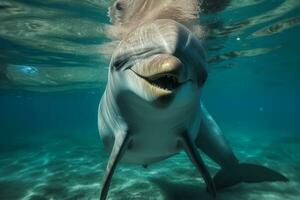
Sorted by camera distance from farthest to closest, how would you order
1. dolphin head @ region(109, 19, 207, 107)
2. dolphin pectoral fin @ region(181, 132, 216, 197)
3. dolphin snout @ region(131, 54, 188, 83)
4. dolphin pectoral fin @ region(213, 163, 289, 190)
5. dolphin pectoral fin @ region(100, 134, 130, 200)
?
dolphin pectoral fin @ region(213, 163, 289, 190), dolphin pectoral fin @ region(181, 132, 216, 197), dolphin pectoral fin @ region(100, 134, 130, 200), dolphin head @ region(109, 19, 207, 107), dolphin snout @ region(131, 54, 188, 83)

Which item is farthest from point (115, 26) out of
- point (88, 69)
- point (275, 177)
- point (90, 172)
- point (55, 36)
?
point (88, 69)

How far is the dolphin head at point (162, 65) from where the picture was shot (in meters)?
2.77

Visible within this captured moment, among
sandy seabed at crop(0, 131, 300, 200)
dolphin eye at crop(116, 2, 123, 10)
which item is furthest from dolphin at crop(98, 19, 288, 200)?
dolphin eye at crop(116, 2, 123, 10)

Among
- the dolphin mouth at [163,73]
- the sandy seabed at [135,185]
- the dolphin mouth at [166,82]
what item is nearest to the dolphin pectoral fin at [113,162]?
the dolphin mouth at [163,73]

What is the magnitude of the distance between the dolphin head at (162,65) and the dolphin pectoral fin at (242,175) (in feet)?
13.1

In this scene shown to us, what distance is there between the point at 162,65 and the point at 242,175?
5.26m

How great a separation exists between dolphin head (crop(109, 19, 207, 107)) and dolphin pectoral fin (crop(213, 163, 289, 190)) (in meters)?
4.00

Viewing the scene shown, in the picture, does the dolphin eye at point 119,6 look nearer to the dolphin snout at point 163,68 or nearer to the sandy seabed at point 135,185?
the sandy seabed at point 135,185

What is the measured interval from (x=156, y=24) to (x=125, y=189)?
5108 mm

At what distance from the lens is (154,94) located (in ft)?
9.66

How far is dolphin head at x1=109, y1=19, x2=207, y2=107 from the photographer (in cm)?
277

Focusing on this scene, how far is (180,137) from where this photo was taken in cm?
460

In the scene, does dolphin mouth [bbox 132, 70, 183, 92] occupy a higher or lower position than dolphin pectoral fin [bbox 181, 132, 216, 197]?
higher

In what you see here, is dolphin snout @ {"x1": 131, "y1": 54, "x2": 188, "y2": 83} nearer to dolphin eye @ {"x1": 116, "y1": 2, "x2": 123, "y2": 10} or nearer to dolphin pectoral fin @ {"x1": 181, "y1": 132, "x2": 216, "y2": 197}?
dolphin pectoral fin @ {"x1": 181, "y1": 132, "x2": 216, "y2": 197}
